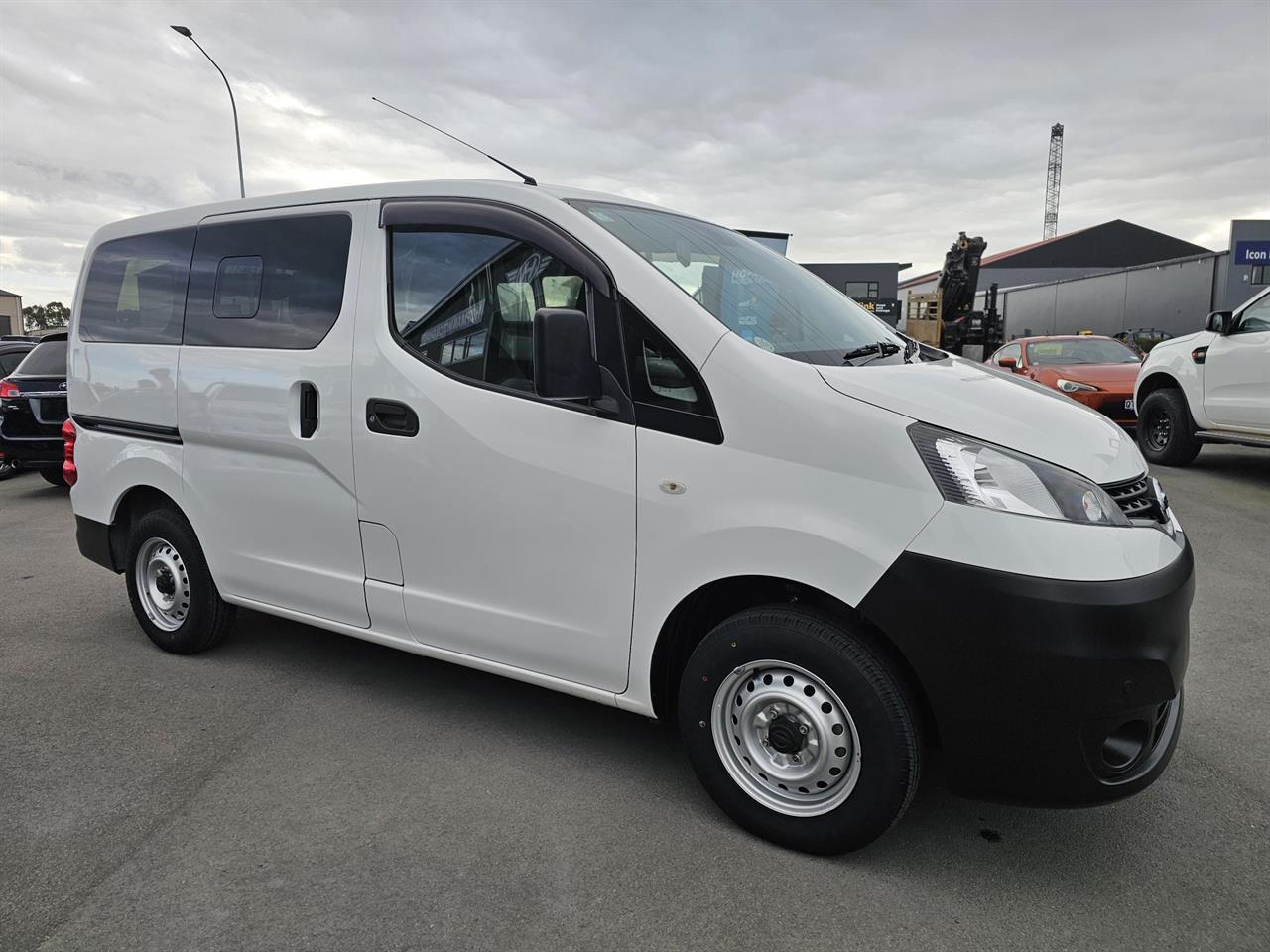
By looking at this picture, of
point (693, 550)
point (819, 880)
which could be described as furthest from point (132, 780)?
point (819, 880)

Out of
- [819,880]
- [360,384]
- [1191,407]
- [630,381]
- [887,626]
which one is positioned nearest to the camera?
[887,626]

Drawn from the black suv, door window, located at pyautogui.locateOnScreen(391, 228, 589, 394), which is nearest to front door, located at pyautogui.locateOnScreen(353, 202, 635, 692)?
door window, located at pyautogui.locateOnScreen(391, 228, 589, 394)

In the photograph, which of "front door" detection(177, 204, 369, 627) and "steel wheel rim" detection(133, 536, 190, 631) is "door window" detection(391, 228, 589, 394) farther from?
"steel wheel rim" detection(133, 536, 190, 631)

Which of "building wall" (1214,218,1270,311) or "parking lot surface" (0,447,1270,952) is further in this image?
"building wall" (1214,218,1270,311)

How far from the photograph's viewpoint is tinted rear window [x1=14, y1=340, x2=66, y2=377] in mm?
8977

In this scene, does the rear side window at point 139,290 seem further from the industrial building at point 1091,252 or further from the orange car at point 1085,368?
the industrial building at point 1091,252

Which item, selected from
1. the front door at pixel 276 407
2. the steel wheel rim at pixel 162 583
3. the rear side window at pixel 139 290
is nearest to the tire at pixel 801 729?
the front door at pixel 276 407

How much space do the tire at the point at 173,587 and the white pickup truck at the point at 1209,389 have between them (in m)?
7.95

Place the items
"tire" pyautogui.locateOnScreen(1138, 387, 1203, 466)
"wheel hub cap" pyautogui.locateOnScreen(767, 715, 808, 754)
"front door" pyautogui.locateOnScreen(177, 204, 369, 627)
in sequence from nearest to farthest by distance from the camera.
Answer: "wheel hub cap" pyautogui.locateOnScreen(767, 715, 808, 754) → "front door" pyautogui.locateOnScreen(177, 204, 369, 627) → "tire" pyautogui.locateOnScreen(1138, 387, 1203, 466)

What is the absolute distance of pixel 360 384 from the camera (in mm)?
3137

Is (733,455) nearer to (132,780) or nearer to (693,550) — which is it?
(693,550)

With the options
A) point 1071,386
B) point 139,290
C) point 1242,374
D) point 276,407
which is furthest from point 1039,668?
point 1071,386

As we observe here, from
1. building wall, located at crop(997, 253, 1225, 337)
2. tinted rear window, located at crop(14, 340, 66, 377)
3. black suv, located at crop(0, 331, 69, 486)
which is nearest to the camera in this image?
black suv, located at crop(0, 331, 69, 486)

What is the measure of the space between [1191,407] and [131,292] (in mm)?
8776
